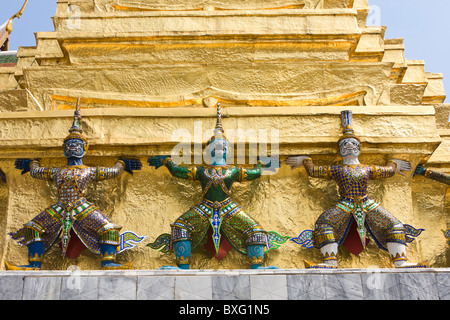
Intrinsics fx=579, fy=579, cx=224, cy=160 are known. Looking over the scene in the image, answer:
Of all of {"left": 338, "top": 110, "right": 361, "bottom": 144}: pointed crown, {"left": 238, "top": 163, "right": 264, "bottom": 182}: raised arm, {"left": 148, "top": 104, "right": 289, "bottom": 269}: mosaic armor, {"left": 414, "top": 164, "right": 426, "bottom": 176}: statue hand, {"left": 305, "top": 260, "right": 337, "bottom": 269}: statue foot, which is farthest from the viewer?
{"left": 414, "top": 164, "right": 426, "bottom": 176}: statue hand

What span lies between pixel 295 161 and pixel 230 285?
8.96ft

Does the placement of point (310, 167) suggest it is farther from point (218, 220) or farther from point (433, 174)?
point (433, 174)

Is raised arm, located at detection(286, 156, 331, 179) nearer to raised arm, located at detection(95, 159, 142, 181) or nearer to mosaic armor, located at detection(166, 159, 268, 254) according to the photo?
mosaic armor, located at detection(166, 159, 268, 254)

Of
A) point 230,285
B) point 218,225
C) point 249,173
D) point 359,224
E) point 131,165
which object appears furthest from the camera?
point 131,165

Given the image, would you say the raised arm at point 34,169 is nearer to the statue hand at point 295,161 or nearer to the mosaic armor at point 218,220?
the mosaic armor at point 218,220

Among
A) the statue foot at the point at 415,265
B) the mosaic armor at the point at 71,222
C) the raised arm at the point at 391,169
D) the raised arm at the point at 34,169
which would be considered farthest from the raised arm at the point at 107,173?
the statue foot at the point at 415,265

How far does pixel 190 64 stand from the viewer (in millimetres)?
8562

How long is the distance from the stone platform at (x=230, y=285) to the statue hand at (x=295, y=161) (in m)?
2.44

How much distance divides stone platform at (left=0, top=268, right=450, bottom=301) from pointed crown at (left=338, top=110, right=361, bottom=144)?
95.5 inches

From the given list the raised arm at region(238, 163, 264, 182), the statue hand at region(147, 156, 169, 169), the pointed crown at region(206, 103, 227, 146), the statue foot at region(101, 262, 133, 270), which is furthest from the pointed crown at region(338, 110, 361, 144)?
the statue foot at region(101, 262, 133, 270)

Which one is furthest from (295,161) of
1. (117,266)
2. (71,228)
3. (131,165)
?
(71,228)

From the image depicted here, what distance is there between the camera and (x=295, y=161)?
729 centimetres

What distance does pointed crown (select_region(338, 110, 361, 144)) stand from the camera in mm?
7094

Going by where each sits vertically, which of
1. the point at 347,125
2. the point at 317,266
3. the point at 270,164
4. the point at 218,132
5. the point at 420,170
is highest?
the point at 347,125
